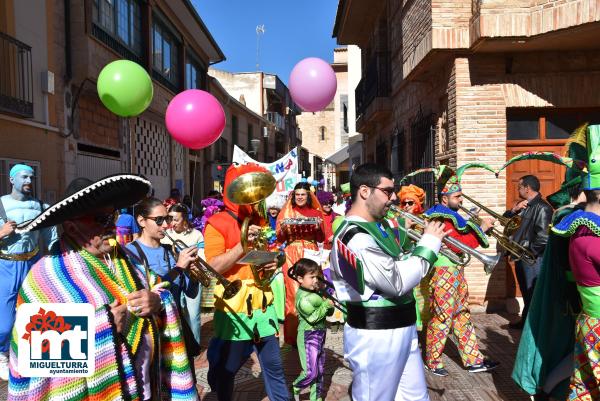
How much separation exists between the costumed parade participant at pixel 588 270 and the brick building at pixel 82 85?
7670mm

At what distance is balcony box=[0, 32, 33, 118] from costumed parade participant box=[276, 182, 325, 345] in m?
4.65

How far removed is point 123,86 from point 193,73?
12.9 m

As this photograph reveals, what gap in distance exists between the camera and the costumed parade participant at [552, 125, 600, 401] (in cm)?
302

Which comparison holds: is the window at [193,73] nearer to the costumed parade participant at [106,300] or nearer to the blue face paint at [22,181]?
the blue face paint at [22,181]

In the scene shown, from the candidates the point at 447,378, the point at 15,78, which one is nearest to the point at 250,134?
the point at 15,78

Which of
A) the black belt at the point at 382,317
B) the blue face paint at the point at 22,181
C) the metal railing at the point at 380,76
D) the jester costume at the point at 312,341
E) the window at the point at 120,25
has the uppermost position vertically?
the window at the point at 120,25

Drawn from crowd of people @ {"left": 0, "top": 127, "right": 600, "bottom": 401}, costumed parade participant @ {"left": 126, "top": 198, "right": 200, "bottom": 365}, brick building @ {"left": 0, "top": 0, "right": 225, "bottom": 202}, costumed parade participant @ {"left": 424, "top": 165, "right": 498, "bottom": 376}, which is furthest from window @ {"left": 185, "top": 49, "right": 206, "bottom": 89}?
costumed parade participant @ {"left": 126, "top": 198, "right": 200, "bottom": 365}

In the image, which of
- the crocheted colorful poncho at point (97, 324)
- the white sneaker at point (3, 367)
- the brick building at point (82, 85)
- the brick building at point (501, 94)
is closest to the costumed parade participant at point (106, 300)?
the crocheted colorful poncho at point (97, 324)

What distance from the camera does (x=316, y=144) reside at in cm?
5394

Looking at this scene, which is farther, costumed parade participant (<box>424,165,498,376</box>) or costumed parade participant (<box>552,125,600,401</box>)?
costumed parade participant (<box>424,165,498,376</box>)

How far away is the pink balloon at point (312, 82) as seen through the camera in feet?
29.4

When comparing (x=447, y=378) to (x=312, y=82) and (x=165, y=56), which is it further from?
(x=165, y=56)

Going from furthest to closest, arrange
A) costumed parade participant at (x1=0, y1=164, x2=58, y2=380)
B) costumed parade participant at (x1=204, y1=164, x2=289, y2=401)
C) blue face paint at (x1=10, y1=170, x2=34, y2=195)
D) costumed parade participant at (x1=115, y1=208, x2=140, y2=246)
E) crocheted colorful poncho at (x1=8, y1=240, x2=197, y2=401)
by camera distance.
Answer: costumed parade participant at (x1=115, y1=208, x2=140, y2=246), blue face paint at (x1=10, y1=170, x2=34, y2=195), costumed parade participant at (x1=0, y1=164, x2=58, y2=380), costumed parade participant at (x1=204, y1=164, x2=289, y2=401), crocheted colorful poncho at (x1=8, y1=240, x2=197, y2=401)

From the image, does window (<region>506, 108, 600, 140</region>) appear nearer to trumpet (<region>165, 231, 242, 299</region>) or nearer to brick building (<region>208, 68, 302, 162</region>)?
trumpet (<region>165, 231, 242, 299</region>)
